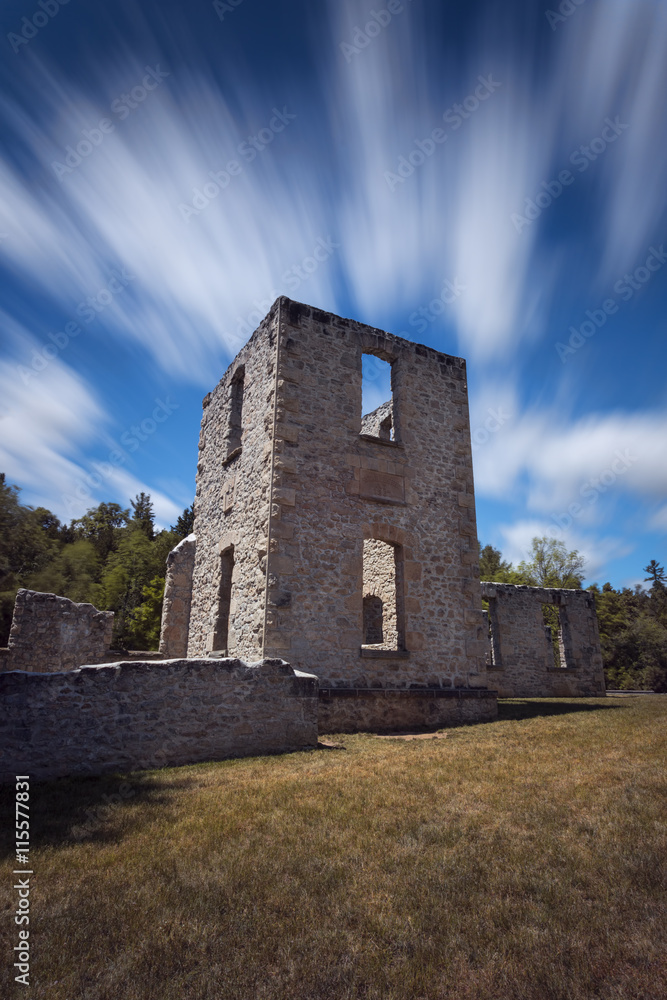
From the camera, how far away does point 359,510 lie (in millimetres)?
10266

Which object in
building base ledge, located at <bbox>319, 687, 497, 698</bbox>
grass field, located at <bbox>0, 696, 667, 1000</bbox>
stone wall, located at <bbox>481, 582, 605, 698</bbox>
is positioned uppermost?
stone wall, located at <bbox>481, 582, 605, 698</bbox>

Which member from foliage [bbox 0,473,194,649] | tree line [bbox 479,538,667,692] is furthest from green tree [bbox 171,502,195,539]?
tree line [bbox 479,538,667,692]

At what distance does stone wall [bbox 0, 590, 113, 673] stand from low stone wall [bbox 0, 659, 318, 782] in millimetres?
6590

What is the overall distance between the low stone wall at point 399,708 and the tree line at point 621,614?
14.3 meters

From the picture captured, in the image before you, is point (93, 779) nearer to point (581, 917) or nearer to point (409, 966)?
point (409, 966)

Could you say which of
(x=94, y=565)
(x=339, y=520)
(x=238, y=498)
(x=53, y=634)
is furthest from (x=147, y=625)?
(x=339, y=520)

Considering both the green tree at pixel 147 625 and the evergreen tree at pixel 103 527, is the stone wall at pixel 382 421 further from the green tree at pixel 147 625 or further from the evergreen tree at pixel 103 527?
the evergreen tree at pixel 103 527

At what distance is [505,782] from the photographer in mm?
4953

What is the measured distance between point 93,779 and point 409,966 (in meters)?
4.03

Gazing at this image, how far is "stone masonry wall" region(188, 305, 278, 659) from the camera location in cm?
956

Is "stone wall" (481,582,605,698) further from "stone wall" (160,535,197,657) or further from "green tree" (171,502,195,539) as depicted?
"green tree" (171,502,195,539)

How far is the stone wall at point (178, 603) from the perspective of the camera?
41.8ft

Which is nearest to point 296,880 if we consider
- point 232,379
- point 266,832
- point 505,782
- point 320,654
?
point 266,832

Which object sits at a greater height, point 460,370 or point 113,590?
point 460,370
